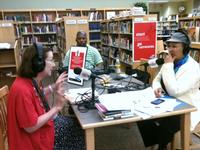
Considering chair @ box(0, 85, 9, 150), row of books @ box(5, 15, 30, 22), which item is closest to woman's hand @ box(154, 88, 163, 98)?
chair @ box(0, 85, 9, 150)

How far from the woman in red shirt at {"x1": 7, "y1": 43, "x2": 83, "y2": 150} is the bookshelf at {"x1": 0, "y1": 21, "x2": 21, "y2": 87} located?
260 cm

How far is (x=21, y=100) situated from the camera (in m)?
1.42

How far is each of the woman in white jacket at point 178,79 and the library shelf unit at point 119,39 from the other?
2.14 meters

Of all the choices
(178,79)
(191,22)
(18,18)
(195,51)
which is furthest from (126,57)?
(18,18)

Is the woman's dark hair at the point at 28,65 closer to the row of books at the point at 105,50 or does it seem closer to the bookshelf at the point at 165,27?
the row of books at the point at 105,50

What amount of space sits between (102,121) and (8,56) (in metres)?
3.20

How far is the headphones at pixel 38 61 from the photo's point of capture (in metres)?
1.55

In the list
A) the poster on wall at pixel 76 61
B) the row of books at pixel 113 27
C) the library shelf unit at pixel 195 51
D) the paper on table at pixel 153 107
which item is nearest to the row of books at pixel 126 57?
the row of books at pixel 113 27

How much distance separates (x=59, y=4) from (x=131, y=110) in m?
7.77

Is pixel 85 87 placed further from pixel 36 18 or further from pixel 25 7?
pixel 25 7

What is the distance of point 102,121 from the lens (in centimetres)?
156

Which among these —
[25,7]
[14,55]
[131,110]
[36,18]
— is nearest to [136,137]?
[131,110]

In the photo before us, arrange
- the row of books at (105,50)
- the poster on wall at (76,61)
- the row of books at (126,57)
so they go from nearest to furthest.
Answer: the poster on wall at (76,61)
the row of books at (126,57)
the row of books at (105,50)

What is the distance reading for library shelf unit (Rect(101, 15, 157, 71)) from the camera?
499 centimetres
